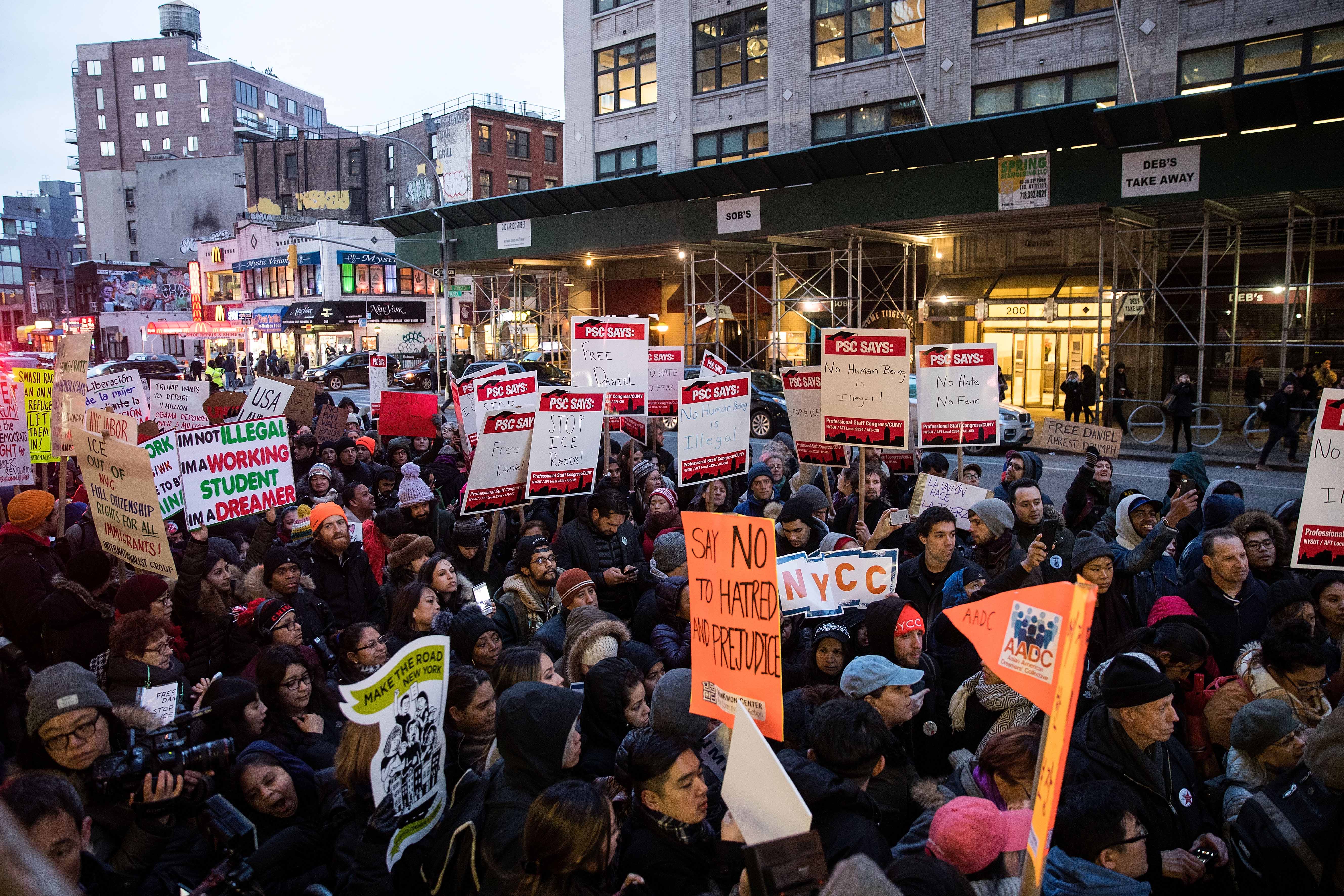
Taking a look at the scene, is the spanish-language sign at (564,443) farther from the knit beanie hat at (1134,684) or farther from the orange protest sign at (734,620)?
the knit beanie hat at (1134,684)

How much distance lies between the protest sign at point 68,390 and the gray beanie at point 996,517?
7.71 meters

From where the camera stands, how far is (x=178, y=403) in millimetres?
11258

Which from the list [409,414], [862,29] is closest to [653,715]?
[409,414]

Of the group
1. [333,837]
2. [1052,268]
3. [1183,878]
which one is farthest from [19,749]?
[1052,268]

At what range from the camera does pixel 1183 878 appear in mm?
3305

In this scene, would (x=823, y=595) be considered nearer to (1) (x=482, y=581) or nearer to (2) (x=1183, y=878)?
(2) (x=1183, y=878)

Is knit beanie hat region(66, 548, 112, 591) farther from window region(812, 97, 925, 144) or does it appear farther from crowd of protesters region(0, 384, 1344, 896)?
window region(812, 97, 925, 144)

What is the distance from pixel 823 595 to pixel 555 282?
109 feet

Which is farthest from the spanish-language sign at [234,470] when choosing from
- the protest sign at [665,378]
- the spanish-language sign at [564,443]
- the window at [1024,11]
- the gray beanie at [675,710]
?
the window at [1024,11]

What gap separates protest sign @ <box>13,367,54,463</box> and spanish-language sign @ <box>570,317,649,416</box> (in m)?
5.25

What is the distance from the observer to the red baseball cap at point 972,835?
9.26 ft

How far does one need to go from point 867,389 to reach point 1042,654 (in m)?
5.26

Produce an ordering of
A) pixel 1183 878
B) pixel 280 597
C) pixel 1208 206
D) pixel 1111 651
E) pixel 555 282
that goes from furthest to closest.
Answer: pixel 555 282, pixel 1208 206, pixel 280 597, pixel 1111 651, pixel 1183 878

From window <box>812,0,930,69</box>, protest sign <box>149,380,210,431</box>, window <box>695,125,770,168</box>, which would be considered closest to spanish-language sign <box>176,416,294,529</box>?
protest sign <box>149,380,210,431</box>
